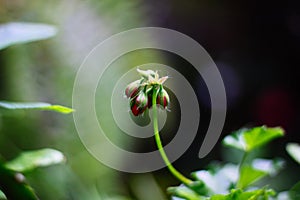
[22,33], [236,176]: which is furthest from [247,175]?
[22,33]

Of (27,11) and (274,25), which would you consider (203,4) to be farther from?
(27,11)

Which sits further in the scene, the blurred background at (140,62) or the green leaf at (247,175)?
the blurred background at (140,62)

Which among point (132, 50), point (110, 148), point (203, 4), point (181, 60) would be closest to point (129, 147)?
point (110, 148)

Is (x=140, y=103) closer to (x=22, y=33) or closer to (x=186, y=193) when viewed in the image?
(x=186, y=193)

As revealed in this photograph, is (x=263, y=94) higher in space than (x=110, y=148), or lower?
higher

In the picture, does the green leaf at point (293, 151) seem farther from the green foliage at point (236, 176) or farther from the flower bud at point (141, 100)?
the flower bud at point (141, 100)

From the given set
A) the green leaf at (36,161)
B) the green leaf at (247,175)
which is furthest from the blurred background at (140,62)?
the green leaf at (247,175)
